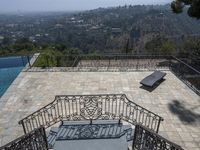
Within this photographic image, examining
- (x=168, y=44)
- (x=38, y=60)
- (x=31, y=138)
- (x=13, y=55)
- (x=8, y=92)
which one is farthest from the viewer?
(x=168, y=44)

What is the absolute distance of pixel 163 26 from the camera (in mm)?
64812

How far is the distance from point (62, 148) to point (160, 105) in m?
4.64

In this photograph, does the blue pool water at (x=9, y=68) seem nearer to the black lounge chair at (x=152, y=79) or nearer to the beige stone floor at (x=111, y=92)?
the beige stone floor at (x=111, y=92)

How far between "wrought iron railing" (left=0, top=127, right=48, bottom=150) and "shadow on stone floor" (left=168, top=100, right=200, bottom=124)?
16.7 ft

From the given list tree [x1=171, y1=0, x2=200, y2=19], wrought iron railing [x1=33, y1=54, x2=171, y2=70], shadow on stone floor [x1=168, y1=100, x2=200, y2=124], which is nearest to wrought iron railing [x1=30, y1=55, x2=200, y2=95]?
wrought iron railing [x1=33, y1=54, x2=171, y2=70]

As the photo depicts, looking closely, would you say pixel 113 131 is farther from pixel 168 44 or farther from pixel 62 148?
pixel 168 44

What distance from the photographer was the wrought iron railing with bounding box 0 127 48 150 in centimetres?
453

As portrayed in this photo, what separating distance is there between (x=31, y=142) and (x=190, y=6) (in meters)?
12.3

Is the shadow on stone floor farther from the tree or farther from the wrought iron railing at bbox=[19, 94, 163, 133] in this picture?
the tree

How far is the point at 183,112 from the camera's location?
8.65m

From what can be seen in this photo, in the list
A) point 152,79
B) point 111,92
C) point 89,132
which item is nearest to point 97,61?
point 152,79

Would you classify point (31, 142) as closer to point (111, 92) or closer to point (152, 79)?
point (111, 92)

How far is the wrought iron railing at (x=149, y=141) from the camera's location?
4340 mm

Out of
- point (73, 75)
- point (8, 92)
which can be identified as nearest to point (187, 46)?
point (73, 75)
